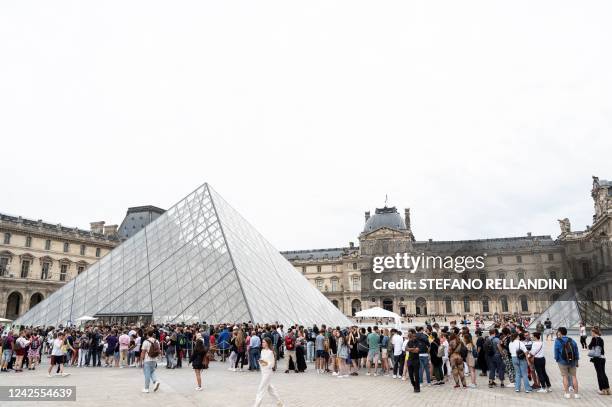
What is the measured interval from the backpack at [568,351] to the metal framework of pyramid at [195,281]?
32.3 feet

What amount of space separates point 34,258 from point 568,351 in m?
50.6

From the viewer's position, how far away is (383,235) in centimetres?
7100

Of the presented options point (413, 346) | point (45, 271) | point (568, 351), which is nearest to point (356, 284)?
point (45, 271)

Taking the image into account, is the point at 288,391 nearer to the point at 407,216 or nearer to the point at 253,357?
the point at 253,357

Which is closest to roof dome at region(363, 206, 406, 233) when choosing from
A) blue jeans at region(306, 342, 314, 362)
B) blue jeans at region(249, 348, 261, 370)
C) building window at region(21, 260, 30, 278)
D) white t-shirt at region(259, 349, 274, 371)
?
building window at region(21, 260, 30, 278)

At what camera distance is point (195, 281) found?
1798 centimetres

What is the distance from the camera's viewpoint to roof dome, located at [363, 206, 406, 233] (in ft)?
238

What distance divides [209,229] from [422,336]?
14354 mm

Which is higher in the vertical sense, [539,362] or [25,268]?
[25,268]

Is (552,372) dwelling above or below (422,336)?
below

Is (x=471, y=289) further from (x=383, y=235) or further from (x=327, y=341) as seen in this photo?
(x=327, y=341)

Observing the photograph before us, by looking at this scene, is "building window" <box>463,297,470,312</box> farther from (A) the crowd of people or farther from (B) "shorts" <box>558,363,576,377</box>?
(B) "shorts" <box>558,363,576,377</box>

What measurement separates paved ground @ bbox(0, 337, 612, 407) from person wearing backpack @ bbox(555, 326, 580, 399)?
268 millimetres

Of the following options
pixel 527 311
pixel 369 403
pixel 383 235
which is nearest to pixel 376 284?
pixel 383 235
